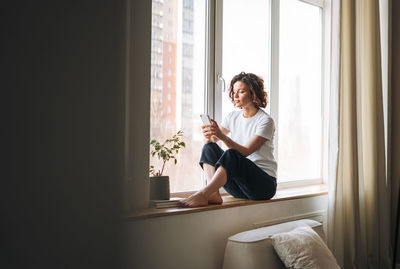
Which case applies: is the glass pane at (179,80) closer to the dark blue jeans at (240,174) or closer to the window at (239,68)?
the window at (239,68)

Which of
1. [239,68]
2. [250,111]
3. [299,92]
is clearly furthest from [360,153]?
[239,68]

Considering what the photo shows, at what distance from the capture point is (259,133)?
2016mm

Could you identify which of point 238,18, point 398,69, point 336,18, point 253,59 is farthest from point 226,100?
point 398,69

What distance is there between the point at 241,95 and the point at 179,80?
1.27 feet

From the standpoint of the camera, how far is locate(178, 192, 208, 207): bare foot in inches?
64.9

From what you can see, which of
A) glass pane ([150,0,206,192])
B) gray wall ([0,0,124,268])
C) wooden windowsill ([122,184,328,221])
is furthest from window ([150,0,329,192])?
gray wall ([0,0,124,268])

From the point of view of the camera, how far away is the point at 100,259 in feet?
0.56

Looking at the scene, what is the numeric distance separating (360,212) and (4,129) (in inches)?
103

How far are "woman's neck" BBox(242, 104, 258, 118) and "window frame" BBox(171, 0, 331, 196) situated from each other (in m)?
0.18

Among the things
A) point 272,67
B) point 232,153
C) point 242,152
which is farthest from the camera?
point 272,67

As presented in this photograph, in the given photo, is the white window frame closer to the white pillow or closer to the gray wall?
the white pillow

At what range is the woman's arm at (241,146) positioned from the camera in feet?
6.06

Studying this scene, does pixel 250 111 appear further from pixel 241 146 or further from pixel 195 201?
pixel 195 201

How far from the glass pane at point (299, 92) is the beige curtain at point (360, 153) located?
481 millimetres
